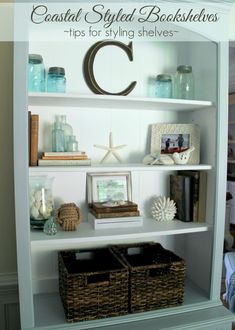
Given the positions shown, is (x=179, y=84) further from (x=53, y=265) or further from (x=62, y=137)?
(x=53, y=265)

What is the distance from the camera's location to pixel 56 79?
1450mm

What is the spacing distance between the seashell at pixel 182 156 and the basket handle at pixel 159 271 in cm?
53

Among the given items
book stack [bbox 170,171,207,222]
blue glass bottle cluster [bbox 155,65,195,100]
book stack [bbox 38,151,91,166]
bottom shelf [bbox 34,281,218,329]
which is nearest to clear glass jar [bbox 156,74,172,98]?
blue glass bottle cluster [bbox 155,65,195,100]

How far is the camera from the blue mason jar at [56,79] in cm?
144

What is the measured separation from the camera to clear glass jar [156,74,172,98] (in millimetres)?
1646

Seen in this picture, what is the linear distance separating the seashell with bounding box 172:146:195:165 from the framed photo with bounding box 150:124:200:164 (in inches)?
2.4

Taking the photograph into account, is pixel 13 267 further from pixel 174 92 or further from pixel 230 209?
pixel 230 209

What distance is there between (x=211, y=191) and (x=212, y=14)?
0.87 metres

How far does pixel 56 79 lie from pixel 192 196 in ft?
3.04

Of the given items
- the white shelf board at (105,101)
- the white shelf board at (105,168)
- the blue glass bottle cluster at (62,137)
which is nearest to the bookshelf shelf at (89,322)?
the white shelf board at (105,168)

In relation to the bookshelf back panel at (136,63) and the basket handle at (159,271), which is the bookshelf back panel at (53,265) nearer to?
the basket handle at (159,271)

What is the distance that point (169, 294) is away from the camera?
1485 mm

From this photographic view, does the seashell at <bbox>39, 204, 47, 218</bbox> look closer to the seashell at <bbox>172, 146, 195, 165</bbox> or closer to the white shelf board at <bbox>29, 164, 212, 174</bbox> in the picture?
the white shelf board at <bbox>29, 164, 212, 174</bbox>

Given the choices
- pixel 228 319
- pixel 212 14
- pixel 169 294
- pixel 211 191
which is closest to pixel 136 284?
pixel 169 294
